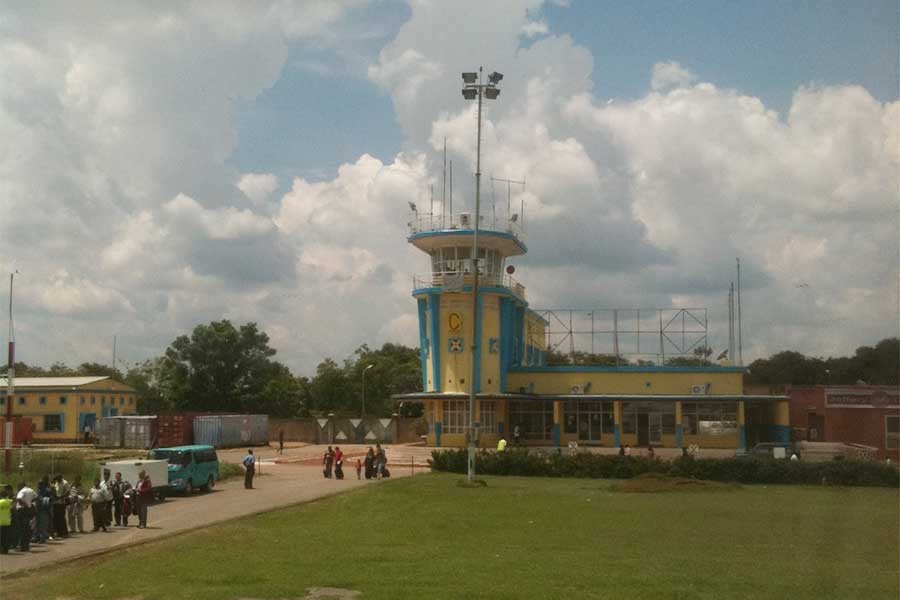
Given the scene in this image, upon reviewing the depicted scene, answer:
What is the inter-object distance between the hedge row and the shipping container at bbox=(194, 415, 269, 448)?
23.5m

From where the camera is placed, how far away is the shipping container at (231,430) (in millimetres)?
61597

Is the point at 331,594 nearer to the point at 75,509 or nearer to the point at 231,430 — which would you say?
the point at 75,509

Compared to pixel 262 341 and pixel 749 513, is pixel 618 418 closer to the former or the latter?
pixel 749 513

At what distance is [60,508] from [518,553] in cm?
1159

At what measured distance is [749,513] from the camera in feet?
93.9

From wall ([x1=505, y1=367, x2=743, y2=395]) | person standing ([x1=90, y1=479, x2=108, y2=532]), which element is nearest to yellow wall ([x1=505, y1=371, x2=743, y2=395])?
wall ([x1=505, y1=367, x2=743, y2=395])

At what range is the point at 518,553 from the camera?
19.8 metres

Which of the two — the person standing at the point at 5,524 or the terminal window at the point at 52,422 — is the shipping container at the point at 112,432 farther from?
the person standing at the point at 5,524

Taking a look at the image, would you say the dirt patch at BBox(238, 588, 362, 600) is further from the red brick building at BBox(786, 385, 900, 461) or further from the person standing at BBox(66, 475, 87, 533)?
the person standing at BBox(66, 475, 87, 533)

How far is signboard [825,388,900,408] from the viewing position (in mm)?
16625

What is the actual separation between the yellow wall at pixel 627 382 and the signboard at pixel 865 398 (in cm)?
2972

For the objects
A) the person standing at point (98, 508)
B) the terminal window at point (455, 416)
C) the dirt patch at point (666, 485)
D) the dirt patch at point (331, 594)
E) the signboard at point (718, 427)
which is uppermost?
the terminal window at point (455, 416)

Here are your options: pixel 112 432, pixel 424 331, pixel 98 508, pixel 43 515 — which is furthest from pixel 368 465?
pixel 112 432

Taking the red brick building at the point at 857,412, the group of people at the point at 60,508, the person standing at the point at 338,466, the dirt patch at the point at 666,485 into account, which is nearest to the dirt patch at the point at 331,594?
the group of people at the point at 60,508
